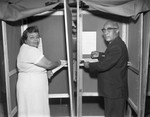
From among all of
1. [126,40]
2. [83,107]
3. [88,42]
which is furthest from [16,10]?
[83,107]

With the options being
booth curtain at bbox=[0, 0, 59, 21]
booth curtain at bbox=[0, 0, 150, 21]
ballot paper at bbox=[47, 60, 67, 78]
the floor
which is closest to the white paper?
ballot paper at bbox=[47, 60, 67, 78]

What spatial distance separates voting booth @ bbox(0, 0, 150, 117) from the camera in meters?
2.55

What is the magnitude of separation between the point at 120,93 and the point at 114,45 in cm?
60

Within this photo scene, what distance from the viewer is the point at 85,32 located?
3.18 meters

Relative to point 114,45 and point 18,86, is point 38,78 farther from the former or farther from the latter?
point 114,45

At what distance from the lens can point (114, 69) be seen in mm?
2734

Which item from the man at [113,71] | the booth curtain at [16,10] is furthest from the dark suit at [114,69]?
the booth curtain at [16,10]

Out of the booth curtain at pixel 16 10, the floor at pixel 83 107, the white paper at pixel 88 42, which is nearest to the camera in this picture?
the booth curtain at pixel 16 10

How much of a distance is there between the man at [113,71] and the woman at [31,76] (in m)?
0.65

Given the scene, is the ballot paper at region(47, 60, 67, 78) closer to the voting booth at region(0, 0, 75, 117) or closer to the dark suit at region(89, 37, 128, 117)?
the voting booth at region(0, 0, 75, 117)

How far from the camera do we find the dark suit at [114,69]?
264cm

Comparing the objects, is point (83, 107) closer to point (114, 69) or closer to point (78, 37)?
point (114, 69)

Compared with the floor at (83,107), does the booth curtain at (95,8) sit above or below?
above

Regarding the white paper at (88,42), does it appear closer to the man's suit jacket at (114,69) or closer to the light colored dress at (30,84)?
the man's suit jacket at (114,69)
